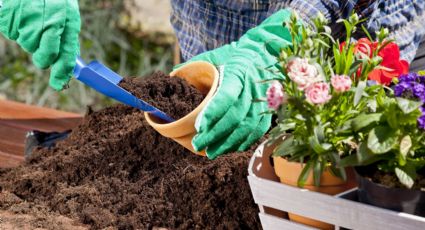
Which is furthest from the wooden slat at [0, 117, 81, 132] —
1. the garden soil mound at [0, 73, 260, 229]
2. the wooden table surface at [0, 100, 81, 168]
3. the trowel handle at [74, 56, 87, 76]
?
the trowel handle at [74, 56, 87, 76]

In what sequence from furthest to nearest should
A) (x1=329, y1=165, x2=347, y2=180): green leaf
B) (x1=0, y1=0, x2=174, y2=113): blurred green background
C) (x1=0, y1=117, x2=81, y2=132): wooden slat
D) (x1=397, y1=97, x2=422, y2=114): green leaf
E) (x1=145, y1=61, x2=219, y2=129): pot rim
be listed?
(x1=0, y1=0, x2=174, y2=113): blurred green background < (x1=0, y1=117, x2=81, y2=132): wooden slat < (x1=145, y1=61, x2=219, y2=129): pot rim < (x1=329, y1=165, x2=347, y2=180): green leaf < (x1=397, y1=97, x2=422, y2=114): green leaf

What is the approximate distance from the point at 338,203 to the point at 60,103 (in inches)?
127

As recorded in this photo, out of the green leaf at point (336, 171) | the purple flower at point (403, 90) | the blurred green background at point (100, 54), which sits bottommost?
the blurred green background at point (100, 54)

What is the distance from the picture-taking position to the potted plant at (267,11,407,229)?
1031 mm

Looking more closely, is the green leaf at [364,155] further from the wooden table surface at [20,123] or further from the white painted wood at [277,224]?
the wooden table surface at [20,123]

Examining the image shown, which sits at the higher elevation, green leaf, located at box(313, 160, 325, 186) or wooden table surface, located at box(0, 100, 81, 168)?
green leaf, located at box(313, 160, 325, 186)

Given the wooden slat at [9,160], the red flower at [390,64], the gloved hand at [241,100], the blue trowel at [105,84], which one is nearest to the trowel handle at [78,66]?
the blue trowel at [105,84]

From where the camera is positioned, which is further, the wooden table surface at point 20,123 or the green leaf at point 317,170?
the wooden table surface at point 20,123

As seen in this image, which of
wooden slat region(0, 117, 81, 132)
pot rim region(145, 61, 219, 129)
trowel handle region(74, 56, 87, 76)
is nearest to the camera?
pot rim region(145, 61, 219, 129)

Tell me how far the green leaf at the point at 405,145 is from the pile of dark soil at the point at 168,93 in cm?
56

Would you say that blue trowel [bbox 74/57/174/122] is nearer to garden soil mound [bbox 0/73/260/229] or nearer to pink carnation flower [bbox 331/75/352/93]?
garden soil mound [bbox 0/73/260/229]

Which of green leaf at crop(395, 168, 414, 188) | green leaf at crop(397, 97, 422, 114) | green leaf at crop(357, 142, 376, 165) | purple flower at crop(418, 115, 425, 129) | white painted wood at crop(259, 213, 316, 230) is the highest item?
green leaf at crop(397, 97, 422, 114)

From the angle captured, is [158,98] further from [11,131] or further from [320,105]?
[11,131]

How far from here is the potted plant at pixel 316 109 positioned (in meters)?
1.03
